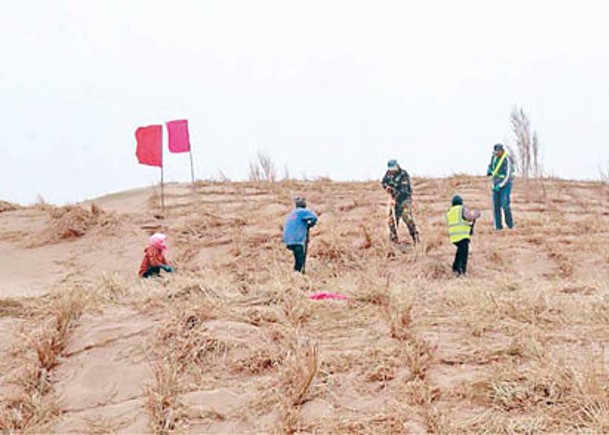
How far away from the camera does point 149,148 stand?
13.9m

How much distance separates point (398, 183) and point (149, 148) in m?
5.49

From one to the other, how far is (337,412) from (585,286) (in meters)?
4.59

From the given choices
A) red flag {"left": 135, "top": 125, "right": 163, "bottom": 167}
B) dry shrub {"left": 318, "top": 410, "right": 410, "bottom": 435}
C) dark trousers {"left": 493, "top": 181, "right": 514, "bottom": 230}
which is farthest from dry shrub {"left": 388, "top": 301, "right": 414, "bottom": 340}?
red flag {"left": 135, "top": 125, "right": 163, "bottom": 167}

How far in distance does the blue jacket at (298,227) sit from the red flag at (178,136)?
17.6ft

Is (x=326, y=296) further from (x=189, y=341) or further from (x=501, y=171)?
(x=501, y=171)

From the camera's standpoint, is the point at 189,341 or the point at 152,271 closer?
the point at 189,341

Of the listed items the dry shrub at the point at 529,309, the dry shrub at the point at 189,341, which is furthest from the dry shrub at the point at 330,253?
the dry shrub at the point at 189,341

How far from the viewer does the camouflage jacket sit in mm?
10977

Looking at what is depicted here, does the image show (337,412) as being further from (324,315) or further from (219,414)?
(324,315)

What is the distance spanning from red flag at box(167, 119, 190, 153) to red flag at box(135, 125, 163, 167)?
528 millimetres

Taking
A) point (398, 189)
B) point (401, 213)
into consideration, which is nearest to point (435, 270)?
point (401, 213)

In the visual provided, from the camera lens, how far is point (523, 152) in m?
18.9

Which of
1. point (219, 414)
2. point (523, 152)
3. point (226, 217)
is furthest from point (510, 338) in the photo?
point (523, 152)

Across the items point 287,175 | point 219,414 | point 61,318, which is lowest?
point 219,414
